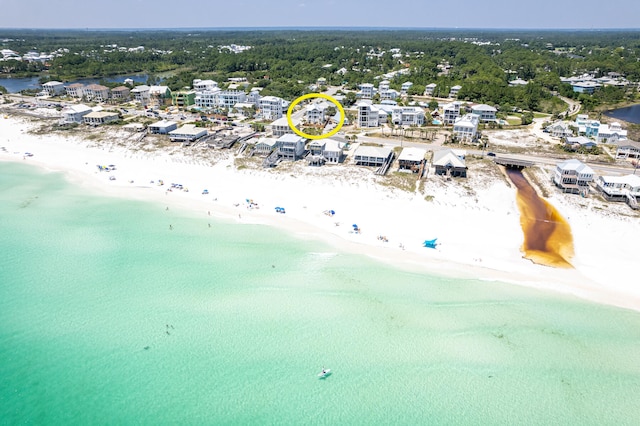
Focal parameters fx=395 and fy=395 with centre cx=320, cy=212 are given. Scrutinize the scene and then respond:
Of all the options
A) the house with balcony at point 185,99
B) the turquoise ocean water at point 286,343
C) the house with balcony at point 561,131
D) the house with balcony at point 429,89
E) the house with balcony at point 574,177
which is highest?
the house with balcony at point 429,89

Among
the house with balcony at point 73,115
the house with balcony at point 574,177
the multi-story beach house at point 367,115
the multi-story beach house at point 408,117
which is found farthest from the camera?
the house with balcony at point 73,115

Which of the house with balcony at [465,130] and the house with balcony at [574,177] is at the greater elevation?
the house with balcony at [465,130]

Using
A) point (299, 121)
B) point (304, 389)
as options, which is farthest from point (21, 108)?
point (304, 389)

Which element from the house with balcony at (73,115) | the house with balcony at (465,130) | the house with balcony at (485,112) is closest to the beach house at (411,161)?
the house with balcony at (465,130)

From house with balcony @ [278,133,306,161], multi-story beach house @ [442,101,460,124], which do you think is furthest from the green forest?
house with balcony @ [278,133,306,161]

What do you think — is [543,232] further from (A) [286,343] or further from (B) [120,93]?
(B) [120,93]

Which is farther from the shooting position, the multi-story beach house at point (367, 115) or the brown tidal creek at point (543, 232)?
the multi-story beach house at point (367, 115)

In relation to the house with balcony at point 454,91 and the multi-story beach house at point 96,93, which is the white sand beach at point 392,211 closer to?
the multi-story beach house at point 96,93

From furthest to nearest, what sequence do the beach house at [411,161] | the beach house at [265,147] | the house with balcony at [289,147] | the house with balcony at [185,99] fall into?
1. the house with balcony at [185,99]
2. the beach house at [265,147]
3. the house with balcony at [289,147]
4. the beach house at [411,161]
